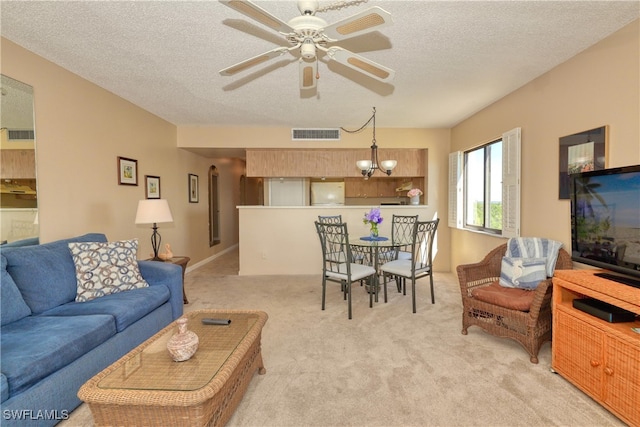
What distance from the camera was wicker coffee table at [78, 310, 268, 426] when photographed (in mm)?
1363

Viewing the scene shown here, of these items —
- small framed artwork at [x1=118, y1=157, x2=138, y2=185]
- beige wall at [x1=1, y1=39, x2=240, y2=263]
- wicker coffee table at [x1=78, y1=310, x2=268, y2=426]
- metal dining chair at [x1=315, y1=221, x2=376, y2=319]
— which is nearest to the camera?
wicker coffee table at [x1=78, y1=310, x2=268, y2=426]

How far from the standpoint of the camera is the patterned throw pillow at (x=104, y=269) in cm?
249

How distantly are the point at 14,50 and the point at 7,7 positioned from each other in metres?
0.63

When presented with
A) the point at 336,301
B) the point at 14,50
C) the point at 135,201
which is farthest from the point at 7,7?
the point at 336,301

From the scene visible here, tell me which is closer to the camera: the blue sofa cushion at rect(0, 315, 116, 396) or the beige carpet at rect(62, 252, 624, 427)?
the blue sofa cushion at rect(0, 315, 116, 396)

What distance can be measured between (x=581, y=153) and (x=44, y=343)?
4071 millimetres

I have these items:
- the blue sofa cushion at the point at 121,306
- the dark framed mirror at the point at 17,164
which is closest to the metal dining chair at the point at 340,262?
the blue sofa cushion at the point at 121,306

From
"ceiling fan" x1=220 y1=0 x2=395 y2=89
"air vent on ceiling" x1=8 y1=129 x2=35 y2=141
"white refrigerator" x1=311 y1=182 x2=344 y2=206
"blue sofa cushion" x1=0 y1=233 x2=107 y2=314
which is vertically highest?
"ceiling fan" x1=220 y1=0 x2=395 y2=89

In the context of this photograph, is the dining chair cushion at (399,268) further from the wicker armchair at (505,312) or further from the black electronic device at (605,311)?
the black electronic device at (605,311)

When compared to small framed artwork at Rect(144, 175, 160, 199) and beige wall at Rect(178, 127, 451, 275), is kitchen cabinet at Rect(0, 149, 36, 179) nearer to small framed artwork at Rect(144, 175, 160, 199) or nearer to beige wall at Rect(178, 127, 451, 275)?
small framed artwork at Rect(144, 175, 160, 199)

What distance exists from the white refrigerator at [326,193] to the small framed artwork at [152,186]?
351cm

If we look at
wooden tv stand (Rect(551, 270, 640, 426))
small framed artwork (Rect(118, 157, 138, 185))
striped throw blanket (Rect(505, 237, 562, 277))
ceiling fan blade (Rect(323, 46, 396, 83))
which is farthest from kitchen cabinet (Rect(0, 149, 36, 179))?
striped throw blanket (Rect(505, 237, 562, 277))

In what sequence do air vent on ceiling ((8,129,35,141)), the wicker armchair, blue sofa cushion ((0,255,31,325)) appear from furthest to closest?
air vent on ceiling ((8,129,35,141))
the wicker armchair
blue sofa cushion ((0,255,31,325))

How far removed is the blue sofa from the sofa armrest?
0.12 ft
